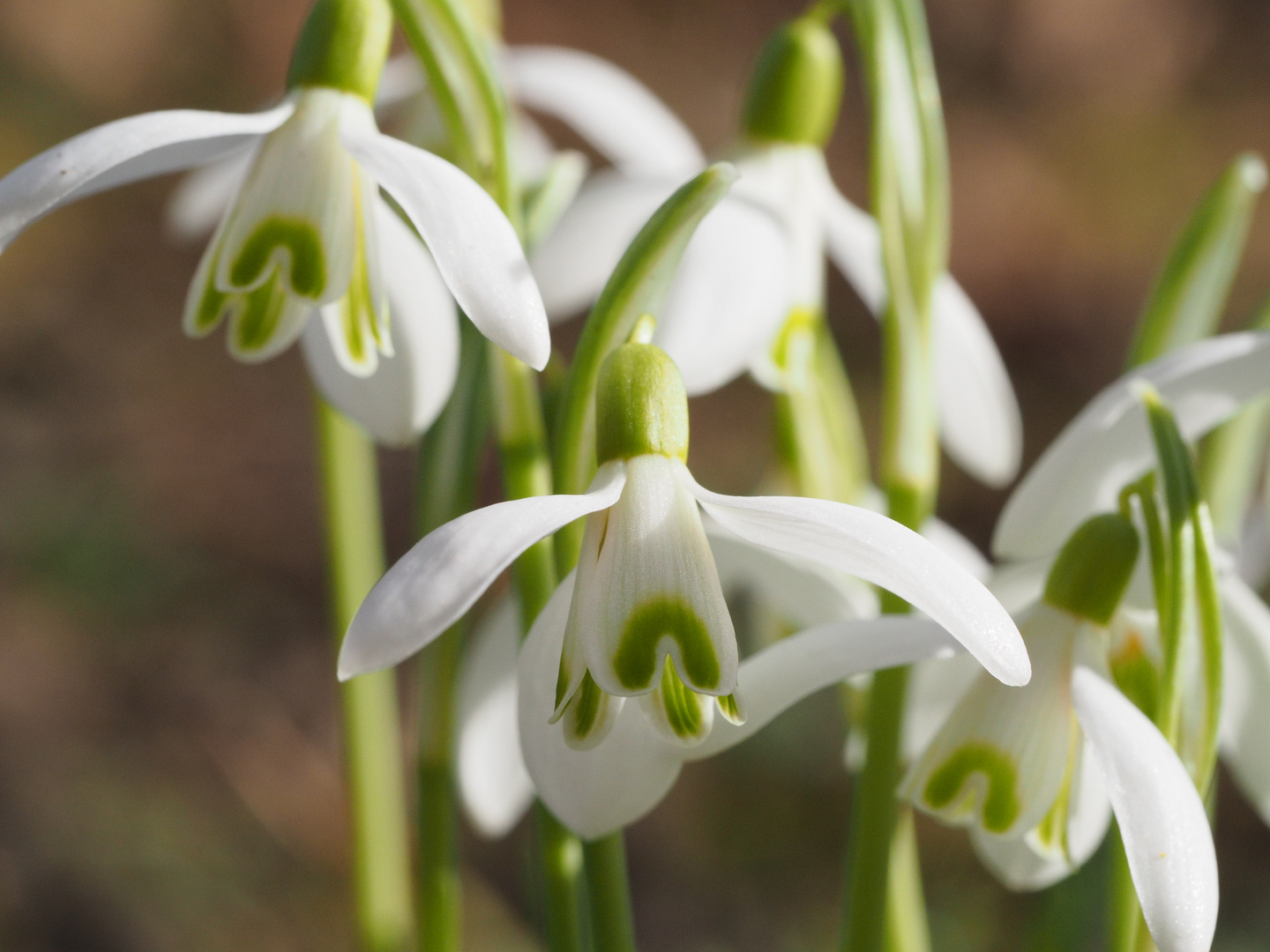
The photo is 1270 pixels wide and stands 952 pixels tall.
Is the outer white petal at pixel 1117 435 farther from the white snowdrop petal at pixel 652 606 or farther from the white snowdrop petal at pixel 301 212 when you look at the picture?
the white snowdrop petal at pixel 301 212

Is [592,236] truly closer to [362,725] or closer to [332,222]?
[332,222]

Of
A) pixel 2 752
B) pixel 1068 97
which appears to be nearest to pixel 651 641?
pixel 2 752

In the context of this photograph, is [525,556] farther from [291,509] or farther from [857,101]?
[857,101]

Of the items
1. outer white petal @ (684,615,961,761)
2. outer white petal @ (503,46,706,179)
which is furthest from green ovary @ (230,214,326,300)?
outer white petal @ (503,46,706,179)

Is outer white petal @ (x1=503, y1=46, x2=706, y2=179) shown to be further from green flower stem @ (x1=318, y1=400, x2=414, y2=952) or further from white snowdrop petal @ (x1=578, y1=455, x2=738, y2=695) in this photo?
white snowdrop petal @ (x1=578, y1=455, x2=738, y2=695)

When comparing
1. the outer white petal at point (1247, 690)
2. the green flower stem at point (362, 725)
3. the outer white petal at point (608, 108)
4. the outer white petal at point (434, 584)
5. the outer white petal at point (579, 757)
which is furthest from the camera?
the outer white petal at point (608, 108)

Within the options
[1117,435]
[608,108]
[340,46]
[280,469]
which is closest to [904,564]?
[1117,435]

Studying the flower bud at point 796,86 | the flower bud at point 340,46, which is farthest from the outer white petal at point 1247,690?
the flower bud at point 340,46
